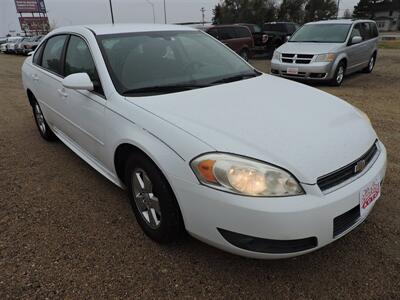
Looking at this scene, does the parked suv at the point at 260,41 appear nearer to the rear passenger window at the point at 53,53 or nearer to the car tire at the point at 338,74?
the car tire at the point at 338,74

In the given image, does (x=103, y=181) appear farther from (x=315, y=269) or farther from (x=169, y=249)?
(x=315, y=269)

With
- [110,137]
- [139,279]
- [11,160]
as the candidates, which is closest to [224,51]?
[110,137]

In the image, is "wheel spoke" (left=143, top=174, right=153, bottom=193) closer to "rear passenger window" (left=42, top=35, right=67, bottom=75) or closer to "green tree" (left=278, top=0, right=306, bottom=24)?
"rear passenger window" (left=42, top=35, right=67, bottom=75)

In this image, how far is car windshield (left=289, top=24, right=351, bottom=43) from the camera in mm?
9215

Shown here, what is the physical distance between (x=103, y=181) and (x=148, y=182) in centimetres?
135

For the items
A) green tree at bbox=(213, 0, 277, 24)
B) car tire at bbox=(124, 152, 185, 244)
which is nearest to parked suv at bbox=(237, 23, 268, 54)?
car tire at bbox=(124, 152, 185, 244)

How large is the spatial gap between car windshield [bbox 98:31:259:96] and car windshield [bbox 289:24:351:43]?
6647mm

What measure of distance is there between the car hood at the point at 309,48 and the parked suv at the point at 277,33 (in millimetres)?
8534

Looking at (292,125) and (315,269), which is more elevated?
(292,125)

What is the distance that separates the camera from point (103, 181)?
368cm

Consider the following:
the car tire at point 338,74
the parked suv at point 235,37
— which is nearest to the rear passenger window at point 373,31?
the car tire at point 338,74

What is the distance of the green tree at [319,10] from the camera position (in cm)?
5143

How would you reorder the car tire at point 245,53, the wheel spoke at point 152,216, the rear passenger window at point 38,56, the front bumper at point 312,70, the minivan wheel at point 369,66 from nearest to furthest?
1. the wheel spoke at point 152,216
2. the rear passenger window at point 38,56
3. the front bumper at point 312,70
4. the minivan wheel at point 369,66
5. the car tire at point 245,53

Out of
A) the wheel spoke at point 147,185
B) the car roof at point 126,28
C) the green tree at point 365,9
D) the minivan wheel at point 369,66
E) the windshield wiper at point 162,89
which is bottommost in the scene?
the green tree at point 365,9
